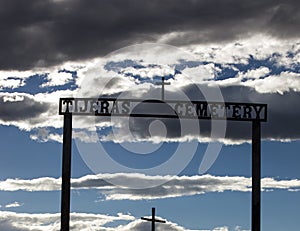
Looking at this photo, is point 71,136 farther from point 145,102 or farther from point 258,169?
point 258,169

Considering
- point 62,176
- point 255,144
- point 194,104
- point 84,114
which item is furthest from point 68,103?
point 255,144

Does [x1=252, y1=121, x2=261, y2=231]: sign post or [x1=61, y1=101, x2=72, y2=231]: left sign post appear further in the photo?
[x1=252, y1=121, x2=261, y2=231]: sign post

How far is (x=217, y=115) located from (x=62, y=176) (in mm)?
6686

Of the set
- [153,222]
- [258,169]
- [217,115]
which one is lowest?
[153,222]

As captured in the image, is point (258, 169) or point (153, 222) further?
point (153, 222)

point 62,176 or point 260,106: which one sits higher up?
point 260,106

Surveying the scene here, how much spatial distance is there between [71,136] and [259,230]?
27.8ft

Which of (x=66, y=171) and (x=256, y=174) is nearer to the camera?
(x=66, y=171)

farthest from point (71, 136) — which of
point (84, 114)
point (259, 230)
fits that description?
point (259, 230)

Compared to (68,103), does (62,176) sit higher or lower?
lower

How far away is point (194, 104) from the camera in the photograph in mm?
34375

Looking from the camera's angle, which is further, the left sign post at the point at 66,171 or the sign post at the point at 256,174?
the sign post at the point at 256,174

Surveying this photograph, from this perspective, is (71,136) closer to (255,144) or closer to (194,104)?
(194,104)

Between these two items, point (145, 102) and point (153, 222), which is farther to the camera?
point (153, 222)
